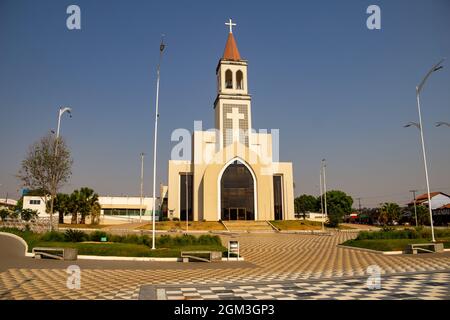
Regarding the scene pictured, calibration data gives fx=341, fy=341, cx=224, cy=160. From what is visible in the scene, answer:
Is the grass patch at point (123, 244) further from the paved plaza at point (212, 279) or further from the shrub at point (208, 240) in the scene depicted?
the paved plaza at point (212, 279)

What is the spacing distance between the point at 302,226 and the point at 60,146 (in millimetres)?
37270

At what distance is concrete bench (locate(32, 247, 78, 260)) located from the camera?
18.6 metres

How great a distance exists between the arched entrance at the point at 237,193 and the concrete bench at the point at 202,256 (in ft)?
128

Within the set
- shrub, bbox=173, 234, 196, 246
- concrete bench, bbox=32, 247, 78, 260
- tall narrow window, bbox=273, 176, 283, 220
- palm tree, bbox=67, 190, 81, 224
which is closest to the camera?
concrete bench, bbox=32, 247, 78, 260

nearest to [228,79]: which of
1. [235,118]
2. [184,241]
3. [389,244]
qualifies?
[235,118]

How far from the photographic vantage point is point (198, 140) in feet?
218

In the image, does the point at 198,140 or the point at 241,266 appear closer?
the point at 241,266

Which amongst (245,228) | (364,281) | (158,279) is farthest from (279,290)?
(245,228)

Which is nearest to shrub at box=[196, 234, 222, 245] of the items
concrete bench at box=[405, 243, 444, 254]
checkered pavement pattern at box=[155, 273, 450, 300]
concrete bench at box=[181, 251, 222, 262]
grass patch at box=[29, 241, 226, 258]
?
grass patch at box=[29, 241, 226, 258]

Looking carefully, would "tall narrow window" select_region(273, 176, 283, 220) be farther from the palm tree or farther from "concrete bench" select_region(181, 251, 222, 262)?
"concrete bench" select_region(181, 251, 222, 262)

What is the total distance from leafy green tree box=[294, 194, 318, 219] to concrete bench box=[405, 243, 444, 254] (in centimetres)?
8688

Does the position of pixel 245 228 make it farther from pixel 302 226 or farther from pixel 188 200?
pixel 188 200

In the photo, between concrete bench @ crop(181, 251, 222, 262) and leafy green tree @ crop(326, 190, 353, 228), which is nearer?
concrete bench @ crop(181, 251, 222, 262)

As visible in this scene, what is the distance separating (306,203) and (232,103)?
59062 millimetres
